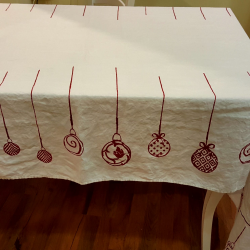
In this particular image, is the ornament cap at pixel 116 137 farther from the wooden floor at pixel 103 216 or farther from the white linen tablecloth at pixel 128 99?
the wooden floor at pixel 103 216

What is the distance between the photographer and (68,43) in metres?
0.78

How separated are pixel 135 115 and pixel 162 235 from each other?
74cm

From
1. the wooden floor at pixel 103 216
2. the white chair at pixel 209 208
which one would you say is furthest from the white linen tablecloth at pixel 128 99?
the wooden floor at pixel 103 216

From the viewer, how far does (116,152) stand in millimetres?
667

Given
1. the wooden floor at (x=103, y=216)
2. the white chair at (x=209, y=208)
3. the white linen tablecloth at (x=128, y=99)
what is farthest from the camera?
the wooden floor at (x=103, y=216)

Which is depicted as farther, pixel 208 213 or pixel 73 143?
pixel 208 213

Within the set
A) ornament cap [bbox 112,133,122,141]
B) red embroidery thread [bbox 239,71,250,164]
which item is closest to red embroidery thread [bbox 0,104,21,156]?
ornament cap [bbox 112,133,122,141]

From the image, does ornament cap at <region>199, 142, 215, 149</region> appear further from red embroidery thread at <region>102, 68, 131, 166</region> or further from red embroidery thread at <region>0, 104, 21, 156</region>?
red embroidery thread at <region>0, 104, 21, 156</region>

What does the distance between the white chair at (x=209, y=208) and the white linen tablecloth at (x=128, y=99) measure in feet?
0.40

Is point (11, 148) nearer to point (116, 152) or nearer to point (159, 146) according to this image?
point (116, 152)

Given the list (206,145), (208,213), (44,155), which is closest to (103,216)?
(208,213)

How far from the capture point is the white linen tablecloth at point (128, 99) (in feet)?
1.95

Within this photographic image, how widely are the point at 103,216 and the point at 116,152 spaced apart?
0.64 m

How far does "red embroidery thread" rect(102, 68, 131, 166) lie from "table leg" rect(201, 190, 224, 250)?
1.15 ft
